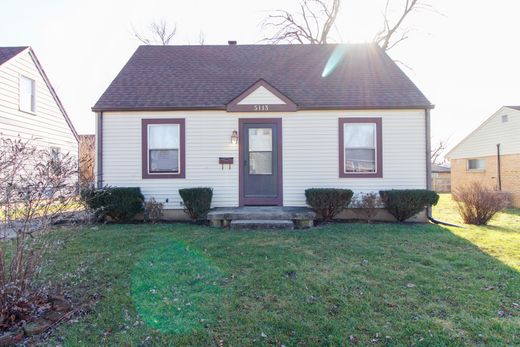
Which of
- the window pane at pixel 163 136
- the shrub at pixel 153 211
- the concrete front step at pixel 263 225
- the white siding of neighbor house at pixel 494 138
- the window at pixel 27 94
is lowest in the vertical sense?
the concrete front step at pixel 263 225

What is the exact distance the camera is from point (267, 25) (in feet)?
60.5

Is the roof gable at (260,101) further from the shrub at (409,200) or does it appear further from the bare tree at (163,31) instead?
the bare tree at (163,31)

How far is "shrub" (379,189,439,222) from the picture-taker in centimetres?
791

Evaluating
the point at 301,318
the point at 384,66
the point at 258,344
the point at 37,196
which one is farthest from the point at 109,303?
the point at 384,66

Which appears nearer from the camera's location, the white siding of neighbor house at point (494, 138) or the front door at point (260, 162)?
the front door at point (260, 162)

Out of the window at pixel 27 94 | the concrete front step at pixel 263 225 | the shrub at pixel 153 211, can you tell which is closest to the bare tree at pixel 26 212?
the concrete front step at pixel 263 225

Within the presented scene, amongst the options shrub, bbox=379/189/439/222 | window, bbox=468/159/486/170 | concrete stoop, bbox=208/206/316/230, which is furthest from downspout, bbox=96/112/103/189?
window, bbox=468/159/486/170

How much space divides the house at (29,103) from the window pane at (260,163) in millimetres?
6841

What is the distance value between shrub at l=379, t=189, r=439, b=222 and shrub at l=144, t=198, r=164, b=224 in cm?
630

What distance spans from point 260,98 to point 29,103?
35.2ft

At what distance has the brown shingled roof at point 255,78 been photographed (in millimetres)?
8758

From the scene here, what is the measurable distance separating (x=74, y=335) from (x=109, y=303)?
0.60 meters

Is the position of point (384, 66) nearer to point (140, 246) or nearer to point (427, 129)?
point (427, 129)

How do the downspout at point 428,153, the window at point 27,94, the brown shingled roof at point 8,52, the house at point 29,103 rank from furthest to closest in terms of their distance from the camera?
the window at point 27,94 → the brown shingled roof at point 8,52 → the house at point 29,103 → the downspout at point 428,153
